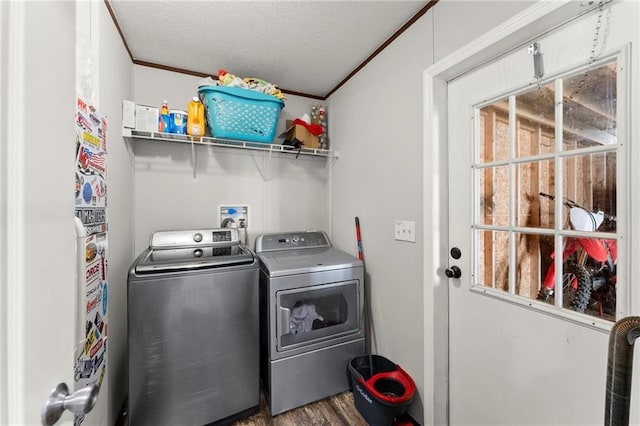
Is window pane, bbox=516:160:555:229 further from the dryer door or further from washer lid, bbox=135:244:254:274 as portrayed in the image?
washer lid, bbox=135:244:254:274

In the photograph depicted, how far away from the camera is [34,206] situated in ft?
1.35

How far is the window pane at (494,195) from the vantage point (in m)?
1.22

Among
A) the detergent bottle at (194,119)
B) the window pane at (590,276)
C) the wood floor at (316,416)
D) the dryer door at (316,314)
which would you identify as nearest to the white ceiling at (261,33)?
the detergent bottle at (194,119)

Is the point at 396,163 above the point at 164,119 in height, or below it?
below

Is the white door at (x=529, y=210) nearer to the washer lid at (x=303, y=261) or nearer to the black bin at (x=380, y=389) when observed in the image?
the black bin at (x=380, y=389)

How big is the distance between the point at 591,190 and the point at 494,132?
0.46 meters

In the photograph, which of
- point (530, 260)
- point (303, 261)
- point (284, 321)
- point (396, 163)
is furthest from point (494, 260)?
point (284, 321)

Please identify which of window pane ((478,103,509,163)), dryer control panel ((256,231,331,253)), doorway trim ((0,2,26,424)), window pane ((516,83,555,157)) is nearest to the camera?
doorway trim ((0,2,26,424))

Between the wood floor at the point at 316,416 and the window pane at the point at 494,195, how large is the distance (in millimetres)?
1404

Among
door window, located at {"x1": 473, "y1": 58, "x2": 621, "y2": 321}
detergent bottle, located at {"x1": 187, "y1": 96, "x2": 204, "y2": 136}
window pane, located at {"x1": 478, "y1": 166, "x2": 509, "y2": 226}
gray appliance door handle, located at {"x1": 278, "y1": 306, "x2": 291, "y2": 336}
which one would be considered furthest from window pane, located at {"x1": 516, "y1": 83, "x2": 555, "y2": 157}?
detergent bottle, located at {"x1": 187, "y1": 96, "x2": 204, "y2": 136}

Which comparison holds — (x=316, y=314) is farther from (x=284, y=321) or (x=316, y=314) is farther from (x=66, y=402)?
(x=66, y=402)

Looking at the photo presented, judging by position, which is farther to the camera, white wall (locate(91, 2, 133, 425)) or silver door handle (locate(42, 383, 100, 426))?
white wall (locate(91, 2, 133, 425))

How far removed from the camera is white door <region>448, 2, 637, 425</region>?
0.91m

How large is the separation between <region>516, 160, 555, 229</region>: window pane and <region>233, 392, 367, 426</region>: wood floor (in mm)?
1472
